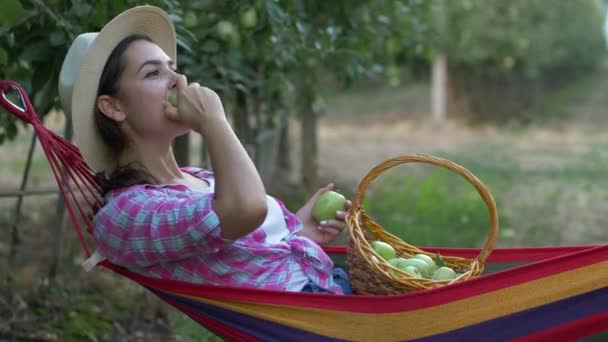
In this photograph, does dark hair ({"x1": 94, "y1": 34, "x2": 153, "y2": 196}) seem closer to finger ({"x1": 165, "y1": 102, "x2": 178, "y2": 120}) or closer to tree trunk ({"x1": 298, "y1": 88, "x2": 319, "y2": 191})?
finger ({"x1": 165, "y1": 102, "x2": 178, "y2": 120})

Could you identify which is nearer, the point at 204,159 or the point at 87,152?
the point at 87,152

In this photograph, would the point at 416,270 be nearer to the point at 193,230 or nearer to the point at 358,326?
the point at 358,326

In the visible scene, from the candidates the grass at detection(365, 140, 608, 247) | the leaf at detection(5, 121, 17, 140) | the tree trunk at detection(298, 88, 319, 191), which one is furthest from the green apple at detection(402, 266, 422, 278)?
the tree trunk at detection(298, 88, 319, 191)

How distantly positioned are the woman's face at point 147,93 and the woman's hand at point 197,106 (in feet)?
0.34

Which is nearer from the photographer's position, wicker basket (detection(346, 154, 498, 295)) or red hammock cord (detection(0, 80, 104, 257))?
wicker basket (detection(346, 154, 498, 295))

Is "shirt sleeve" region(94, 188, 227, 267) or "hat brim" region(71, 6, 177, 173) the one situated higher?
"hat brim" region(71, 6, 177, 173)

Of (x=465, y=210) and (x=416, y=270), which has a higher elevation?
(x=416, y=270)

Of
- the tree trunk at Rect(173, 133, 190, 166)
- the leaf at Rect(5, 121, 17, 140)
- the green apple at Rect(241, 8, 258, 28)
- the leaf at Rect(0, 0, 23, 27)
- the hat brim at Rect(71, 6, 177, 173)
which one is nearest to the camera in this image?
the leaf at Rect(0, 0, 23, 27)

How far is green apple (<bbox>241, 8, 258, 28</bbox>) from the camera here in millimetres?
3410

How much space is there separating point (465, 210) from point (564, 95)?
507 inches

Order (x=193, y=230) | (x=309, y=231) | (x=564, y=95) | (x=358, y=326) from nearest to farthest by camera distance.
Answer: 1. (x=193, y=230)
2. (x=358, y=326)
3. (x=309, y=231)
4. (x=564, y=95)

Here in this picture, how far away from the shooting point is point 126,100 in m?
2.26

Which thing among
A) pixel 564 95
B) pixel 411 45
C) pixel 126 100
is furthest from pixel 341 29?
pixel 564 95

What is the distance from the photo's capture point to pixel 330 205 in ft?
8.33
